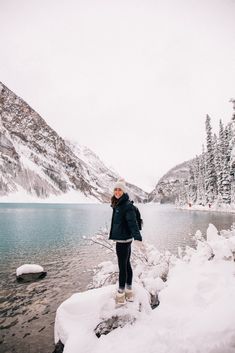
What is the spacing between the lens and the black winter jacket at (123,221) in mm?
6361

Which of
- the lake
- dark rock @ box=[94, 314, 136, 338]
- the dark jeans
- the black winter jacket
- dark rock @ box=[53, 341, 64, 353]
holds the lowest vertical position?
the lake

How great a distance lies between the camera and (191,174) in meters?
101

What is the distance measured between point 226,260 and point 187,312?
10.4 ft

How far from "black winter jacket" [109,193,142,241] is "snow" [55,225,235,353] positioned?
5.60ft

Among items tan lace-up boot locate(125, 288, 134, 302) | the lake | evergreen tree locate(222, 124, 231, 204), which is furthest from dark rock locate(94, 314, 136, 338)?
evergreen tree locate(222, 124, 231, 204)

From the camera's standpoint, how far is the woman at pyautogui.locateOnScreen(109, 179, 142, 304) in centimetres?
640

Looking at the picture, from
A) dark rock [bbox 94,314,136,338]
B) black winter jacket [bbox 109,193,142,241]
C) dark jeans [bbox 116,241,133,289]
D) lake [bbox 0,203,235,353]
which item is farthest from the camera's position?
lake [bbox 0,203,235,353]

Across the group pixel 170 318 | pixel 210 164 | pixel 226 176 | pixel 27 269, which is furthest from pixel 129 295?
pixel 210 164

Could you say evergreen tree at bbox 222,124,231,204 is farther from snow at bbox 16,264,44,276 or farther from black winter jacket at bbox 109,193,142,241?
black winter jacket at bbox 109,193,142,241

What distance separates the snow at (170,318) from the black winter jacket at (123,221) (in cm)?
171

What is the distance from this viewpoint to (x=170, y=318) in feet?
19.7

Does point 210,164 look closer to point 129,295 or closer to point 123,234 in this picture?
point 129,295

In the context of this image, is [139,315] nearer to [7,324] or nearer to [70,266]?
[7,324]

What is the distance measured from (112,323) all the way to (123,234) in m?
2.03
